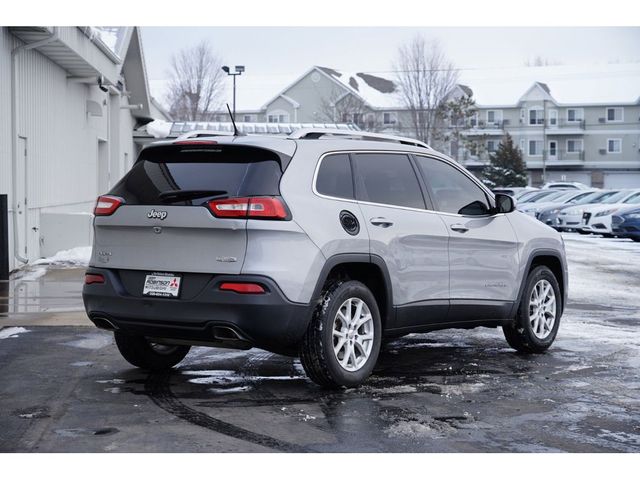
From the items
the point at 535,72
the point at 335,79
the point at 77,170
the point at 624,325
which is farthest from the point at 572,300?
the point at 535,72

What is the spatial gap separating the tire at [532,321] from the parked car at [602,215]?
19.6 metres

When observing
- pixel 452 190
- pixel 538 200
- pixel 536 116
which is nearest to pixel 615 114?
pixel 536 116

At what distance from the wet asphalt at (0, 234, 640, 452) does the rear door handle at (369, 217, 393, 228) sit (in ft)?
3.86

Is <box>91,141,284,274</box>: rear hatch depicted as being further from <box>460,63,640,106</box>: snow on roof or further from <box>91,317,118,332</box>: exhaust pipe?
<box>460,63,640,106</box>: snow on roof

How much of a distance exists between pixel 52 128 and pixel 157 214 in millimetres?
13556

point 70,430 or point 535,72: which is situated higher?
point 535,72

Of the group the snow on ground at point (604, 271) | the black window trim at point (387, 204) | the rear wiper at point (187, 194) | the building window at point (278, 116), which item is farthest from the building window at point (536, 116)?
the rear wiper at point (187, 194)

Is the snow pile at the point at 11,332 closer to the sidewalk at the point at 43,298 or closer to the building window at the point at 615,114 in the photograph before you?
the sidewalk at the point at 43,298

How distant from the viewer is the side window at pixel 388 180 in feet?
24.5

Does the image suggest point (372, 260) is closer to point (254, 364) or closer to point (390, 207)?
point (390, 207)

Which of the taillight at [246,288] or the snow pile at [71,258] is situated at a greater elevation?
the taillight at [246,288]

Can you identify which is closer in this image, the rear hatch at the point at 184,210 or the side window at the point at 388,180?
the rear hatch at the point at 184,210

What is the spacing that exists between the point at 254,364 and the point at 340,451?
301cm

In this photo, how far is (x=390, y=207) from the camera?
7.51 m
